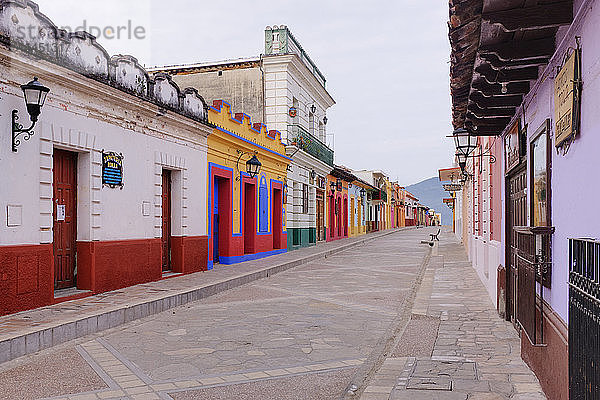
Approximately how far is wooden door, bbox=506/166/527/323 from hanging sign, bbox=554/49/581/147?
2.14 metres

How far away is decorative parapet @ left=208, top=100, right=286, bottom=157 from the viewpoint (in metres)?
14.7

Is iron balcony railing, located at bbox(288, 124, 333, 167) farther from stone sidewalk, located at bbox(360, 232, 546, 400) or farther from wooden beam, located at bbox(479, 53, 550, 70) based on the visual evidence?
wooden beam, located at bbox(479, 53, 550, 70)

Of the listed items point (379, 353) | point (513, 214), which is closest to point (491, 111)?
point (513, 214)

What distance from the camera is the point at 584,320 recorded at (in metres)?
3.00

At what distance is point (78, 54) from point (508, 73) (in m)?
6.62

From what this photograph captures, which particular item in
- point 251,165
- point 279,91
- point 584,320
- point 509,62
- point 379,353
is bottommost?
point 379,353

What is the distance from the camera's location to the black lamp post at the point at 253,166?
54.2ft

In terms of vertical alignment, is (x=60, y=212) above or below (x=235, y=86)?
below

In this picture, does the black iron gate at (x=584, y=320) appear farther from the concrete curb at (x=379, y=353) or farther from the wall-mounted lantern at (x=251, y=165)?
the wall-mounted lantern at (x=251, y=165)

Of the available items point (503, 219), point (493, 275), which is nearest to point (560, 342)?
point (503, 219)

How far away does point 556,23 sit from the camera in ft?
12.8

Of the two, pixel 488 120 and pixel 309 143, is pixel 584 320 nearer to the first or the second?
pixel 488 120

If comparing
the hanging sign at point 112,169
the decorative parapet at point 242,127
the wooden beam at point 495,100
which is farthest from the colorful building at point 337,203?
the wooden beam at point 495,100

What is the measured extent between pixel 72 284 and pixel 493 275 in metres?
6.75
